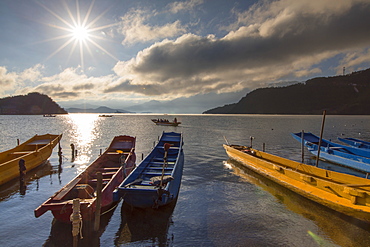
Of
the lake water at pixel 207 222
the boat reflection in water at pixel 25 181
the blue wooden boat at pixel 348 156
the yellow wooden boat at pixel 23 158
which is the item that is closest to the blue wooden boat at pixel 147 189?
the lake water at pixel 207 222

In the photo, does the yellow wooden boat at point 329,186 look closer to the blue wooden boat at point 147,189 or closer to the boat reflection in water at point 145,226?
the blue wooden boat at point 147,189

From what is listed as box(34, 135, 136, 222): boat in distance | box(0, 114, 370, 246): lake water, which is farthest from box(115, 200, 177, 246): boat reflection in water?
box(34, 135, 136, 222): boat in distance

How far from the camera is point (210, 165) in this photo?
24.1 m

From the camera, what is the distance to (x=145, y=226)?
10.6 m

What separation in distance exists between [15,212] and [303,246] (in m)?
15.3

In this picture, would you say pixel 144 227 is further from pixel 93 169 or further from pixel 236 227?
pixel 93 169

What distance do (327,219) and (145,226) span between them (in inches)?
386

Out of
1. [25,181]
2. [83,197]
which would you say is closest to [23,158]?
[25,181]

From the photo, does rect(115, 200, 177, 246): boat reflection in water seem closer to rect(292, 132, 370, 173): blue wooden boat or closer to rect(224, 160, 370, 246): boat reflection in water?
rect(224, 160, 370, 246): boat reflection in water

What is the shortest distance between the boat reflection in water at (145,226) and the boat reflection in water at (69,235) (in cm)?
93

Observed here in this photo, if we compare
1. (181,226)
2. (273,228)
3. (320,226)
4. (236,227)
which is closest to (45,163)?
(181,226)

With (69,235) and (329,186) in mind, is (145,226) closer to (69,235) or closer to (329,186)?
(69,235)

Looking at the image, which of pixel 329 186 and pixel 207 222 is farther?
pixel 329 186

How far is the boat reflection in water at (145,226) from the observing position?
9438 millimetres
